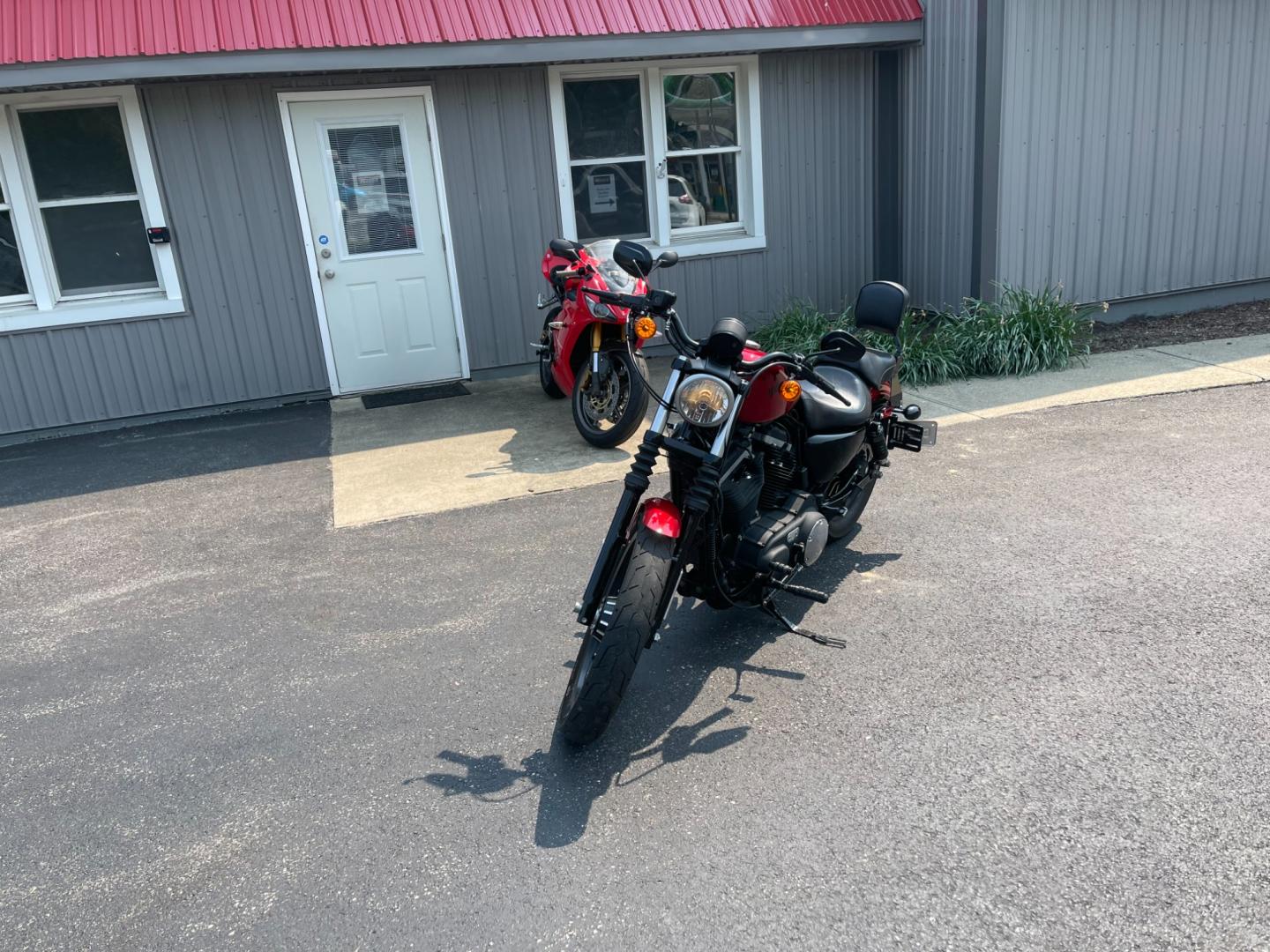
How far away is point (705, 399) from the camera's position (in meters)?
3.30

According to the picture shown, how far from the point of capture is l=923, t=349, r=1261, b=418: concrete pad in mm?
6836

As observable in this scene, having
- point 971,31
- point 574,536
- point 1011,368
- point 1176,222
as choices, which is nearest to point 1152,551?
point 574,536

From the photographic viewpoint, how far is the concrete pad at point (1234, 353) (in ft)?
23.7

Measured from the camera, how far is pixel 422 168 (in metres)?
7.97

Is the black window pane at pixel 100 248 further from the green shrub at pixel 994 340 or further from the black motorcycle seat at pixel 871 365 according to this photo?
the black motorcycle seat at pixel 871 365

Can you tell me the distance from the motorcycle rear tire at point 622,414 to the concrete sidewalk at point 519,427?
0.30 feet

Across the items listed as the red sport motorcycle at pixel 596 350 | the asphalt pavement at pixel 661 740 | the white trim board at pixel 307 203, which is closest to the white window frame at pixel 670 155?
the white trim board at pixel 307 203

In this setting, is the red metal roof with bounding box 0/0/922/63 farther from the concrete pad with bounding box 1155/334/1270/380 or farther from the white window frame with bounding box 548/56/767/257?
the concrete pad with bounding box 1155/334/1270/380

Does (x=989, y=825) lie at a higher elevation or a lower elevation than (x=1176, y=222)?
lower

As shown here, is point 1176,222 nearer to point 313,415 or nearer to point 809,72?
point 809,72

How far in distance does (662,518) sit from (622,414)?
10.3ft

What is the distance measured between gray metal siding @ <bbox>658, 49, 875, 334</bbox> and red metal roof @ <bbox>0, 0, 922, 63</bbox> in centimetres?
73

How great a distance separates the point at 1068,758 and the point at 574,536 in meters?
2.66

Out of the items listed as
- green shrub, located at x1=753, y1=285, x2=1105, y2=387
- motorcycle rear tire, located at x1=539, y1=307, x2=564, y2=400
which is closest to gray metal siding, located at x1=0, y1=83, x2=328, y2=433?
motorcycle rear tire, located at x1=539, y1=307, x2=564, y2=400
